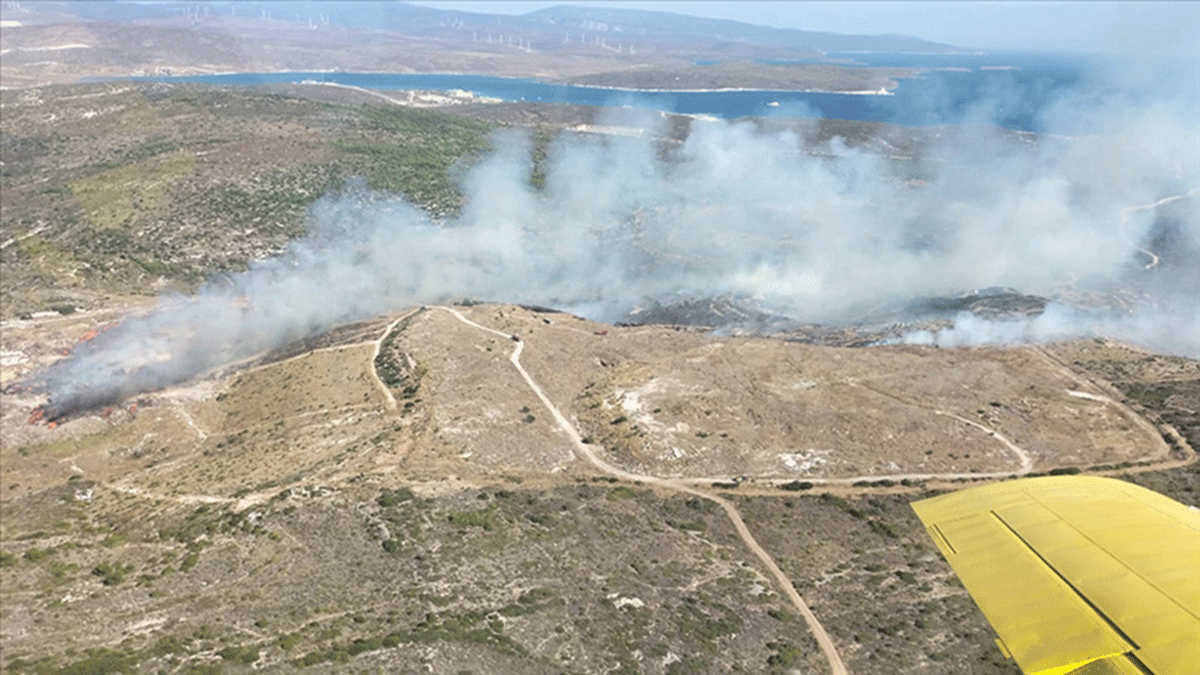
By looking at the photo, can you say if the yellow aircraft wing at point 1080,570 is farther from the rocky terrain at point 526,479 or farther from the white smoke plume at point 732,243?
the white smoke plume at point 732,243

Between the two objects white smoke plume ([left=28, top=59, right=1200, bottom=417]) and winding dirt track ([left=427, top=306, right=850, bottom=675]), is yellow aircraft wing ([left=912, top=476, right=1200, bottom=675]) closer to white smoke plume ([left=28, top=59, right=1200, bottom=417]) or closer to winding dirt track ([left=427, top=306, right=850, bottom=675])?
winding dirt track ([left=427, top=306, right=850, bottom=675])

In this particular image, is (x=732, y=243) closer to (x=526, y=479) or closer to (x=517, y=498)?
(x=526, y=479)

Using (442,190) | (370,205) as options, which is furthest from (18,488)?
(442,190)

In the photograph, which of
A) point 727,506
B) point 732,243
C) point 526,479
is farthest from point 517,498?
point 732,243

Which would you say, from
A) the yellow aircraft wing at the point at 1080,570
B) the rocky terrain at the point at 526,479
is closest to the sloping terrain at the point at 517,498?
the rocky terrain at the point at 526,479

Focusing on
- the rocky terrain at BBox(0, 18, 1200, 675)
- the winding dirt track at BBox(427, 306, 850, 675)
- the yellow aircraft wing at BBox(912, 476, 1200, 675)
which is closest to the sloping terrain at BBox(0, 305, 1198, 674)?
the rocky terrain at BBox(0, 18, 1200, 675)
